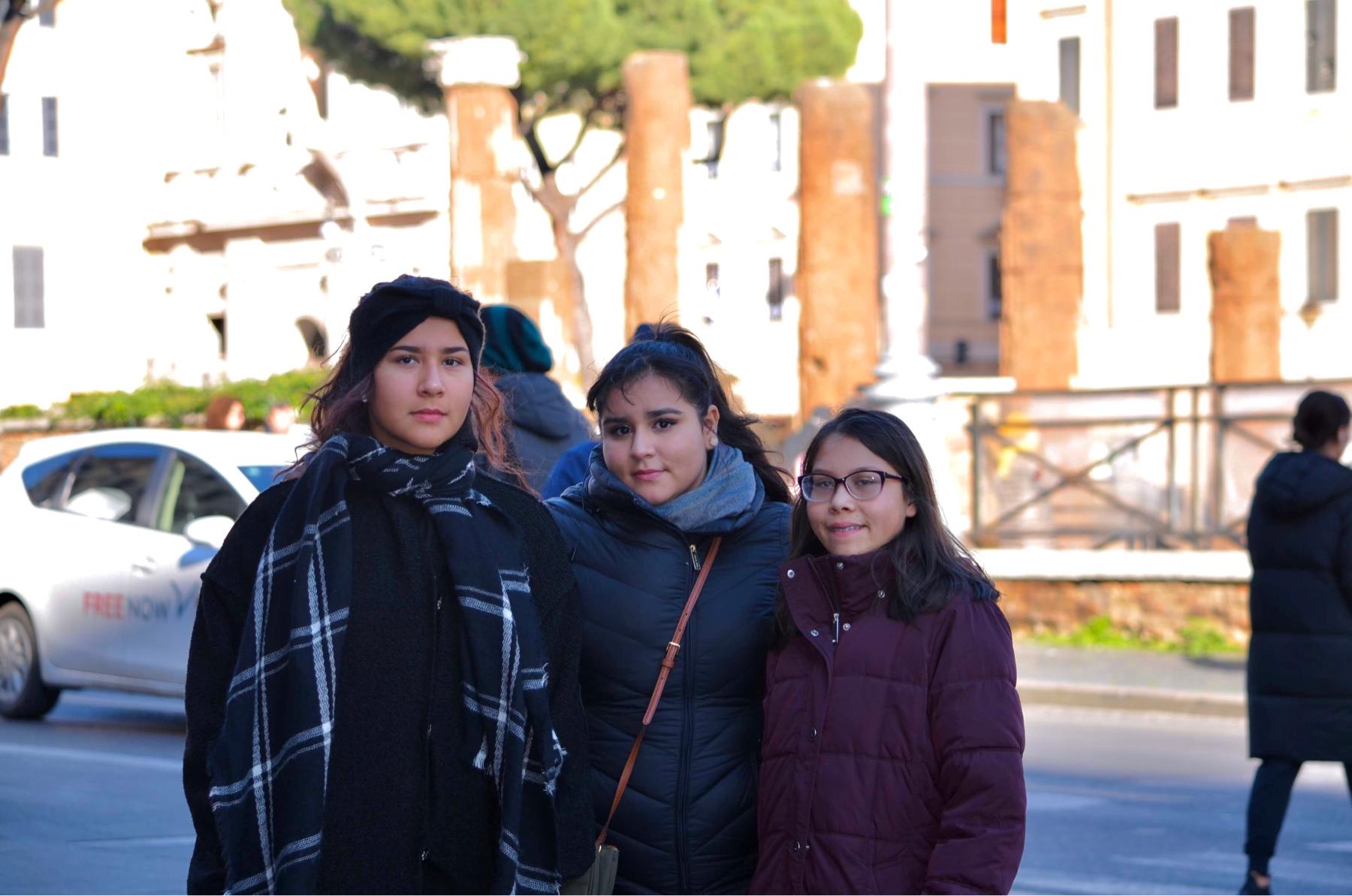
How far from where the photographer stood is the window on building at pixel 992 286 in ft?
151

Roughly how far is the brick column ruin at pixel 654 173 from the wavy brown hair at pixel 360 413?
18.0 metres

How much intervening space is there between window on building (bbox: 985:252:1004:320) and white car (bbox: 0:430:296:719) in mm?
35719

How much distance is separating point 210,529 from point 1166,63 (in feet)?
107

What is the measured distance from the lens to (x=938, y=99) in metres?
47.1

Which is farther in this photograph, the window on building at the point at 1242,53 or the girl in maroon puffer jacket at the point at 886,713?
the window on building at the point at 1242,53

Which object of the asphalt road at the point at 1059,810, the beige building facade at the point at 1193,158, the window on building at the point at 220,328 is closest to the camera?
the asphalt road at the point at 1059,810

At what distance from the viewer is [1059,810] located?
30.3 feet

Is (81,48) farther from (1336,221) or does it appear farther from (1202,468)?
(1202,468)

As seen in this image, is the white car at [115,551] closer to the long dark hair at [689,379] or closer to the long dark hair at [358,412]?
the long dark hair at [689,379]

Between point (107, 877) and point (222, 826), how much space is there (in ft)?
13.7

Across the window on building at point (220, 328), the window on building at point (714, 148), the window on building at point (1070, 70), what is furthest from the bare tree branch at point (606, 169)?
the window on building at point (1070, 70)

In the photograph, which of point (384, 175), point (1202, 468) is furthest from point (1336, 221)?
point (1202, 468)

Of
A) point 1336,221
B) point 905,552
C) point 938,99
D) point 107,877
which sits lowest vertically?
point 107,877

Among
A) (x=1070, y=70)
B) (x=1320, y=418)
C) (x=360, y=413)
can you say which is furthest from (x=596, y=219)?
(x=360, y=413)
